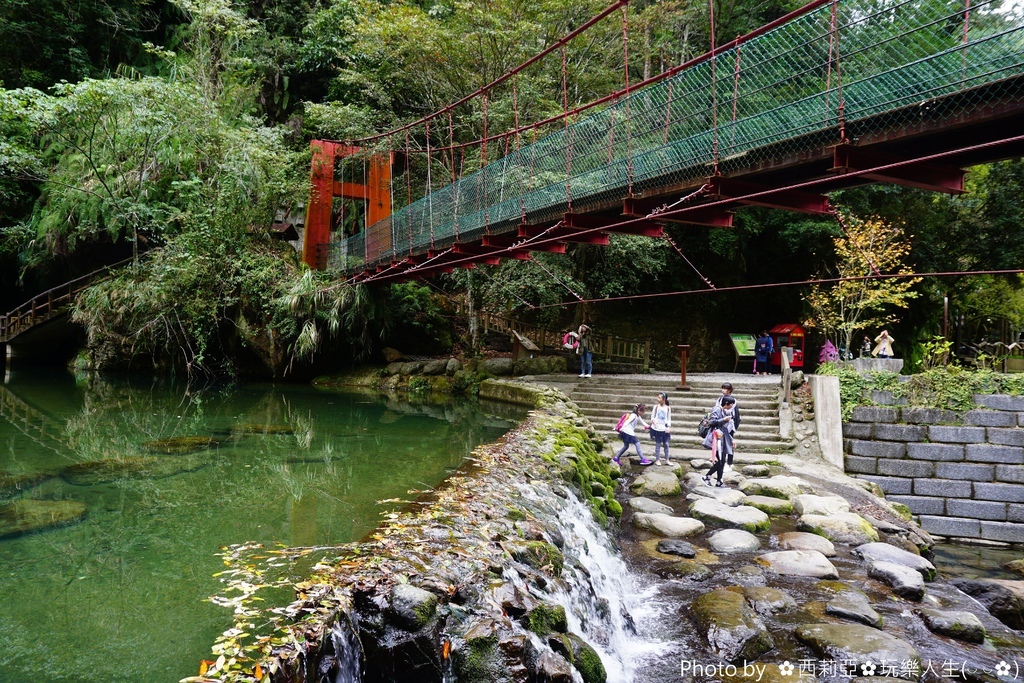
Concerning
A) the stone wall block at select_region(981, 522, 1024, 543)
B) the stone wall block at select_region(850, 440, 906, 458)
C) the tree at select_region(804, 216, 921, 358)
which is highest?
the tree at select_region(804, 216, 921, 358)

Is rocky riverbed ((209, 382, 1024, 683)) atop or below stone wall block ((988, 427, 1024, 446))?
below

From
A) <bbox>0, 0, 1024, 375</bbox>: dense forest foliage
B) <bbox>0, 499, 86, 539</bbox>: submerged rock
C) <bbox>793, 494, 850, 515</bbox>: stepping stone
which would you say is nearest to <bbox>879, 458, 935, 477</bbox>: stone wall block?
<bbox>793, 494, 850, 515</bbox>: stepping stone

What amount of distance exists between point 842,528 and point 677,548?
84.2 inches

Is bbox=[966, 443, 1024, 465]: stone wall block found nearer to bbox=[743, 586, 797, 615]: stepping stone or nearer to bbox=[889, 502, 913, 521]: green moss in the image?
bbox=[889, 502, 913, 521]: green moss

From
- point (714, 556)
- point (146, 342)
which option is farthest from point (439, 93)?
point (714, 556)

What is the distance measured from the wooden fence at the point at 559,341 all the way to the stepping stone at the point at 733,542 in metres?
11.3

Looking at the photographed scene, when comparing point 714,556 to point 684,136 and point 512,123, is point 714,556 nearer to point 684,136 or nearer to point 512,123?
point 684,136

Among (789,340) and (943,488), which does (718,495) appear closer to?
(943,488)

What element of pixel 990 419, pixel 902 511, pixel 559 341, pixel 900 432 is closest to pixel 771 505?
pixel 902 511

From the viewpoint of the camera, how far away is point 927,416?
10.5m

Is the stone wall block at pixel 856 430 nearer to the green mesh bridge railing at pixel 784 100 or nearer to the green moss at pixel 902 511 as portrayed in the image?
the green moss at pixel 902 511

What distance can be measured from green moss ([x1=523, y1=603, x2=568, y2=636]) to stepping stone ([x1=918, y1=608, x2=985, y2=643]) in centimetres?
334

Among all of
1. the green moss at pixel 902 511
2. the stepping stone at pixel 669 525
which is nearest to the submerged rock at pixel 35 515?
the stepping stone at pixel 669 525

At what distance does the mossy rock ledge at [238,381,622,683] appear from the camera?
10.7 feet
